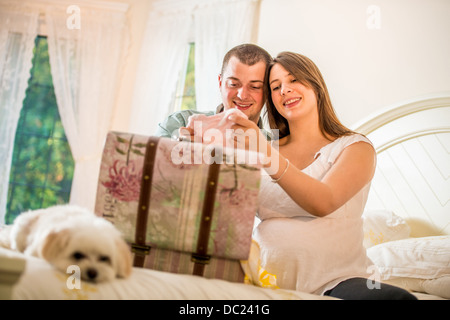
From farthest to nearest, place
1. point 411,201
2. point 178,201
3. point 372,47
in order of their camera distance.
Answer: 1. point 372,47
2. point 411,201
3. point 178,201

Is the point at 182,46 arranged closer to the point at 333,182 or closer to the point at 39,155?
the point at 39,155

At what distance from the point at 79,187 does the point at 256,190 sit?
3.57 metres

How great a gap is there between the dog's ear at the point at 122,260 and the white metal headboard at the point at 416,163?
5.73 ft

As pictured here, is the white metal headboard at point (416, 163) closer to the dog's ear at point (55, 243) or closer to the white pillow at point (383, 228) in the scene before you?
the white pillow at point (383, 228)

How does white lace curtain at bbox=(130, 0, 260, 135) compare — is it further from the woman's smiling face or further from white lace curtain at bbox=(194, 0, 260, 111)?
the woman's smiling face

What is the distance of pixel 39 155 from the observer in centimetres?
461

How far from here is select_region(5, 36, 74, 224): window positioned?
458 cm

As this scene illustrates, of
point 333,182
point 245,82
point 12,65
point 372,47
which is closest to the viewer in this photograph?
point 333,182

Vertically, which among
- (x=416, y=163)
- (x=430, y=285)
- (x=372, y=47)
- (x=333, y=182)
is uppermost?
(x=372, y=47)

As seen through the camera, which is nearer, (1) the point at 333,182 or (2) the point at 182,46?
(1) the point at 333,182

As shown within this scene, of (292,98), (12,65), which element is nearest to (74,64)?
(12,65)

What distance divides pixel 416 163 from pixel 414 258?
0.66 m
